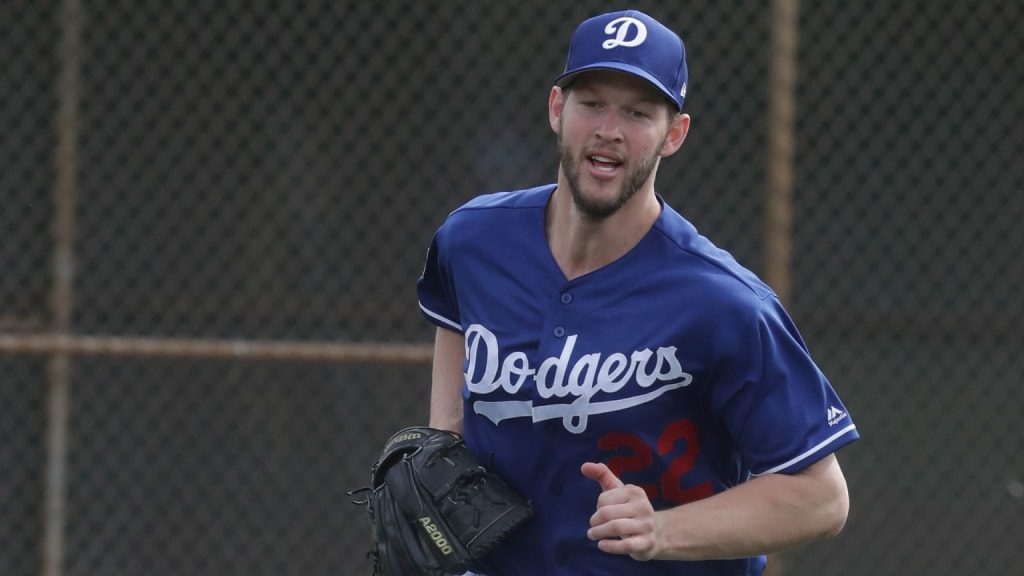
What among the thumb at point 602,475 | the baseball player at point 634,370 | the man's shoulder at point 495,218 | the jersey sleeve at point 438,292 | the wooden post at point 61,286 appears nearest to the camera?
the thumb at point 602,475

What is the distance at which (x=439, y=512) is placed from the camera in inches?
118

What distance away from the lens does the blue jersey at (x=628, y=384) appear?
2.83 m

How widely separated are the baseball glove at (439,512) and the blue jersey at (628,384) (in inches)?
4.1

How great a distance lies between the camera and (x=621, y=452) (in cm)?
296

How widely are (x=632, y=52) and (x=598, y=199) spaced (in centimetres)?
30

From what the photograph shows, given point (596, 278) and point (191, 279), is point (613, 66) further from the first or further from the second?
point (191, 279)

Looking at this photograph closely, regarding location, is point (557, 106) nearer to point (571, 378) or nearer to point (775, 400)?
point (571, 378)

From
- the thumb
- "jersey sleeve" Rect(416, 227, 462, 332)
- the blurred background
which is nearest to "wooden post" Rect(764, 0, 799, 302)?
the blurred background

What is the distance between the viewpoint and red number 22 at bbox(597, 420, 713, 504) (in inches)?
116

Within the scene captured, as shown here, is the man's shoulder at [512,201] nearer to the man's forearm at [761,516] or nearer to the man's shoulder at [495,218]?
the man's shoulder at [495,218]

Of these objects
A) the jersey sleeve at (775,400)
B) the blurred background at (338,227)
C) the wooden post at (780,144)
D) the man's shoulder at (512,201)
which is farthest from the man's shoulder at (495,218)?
the wooden post at (780,144)

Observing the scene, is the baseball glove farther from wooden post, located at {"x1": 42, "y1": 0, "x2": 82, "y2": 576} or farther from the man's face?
wooden post, located at {"x1": 42, "y1": 0, "x2": 82, "y2": 576}

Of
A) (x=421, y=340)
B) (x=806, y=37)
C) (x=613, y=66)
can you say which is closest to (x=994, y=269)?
(x=806, y=37)

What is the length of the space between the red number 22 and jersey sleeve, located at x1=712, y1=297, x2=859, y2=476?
0.11 metres
